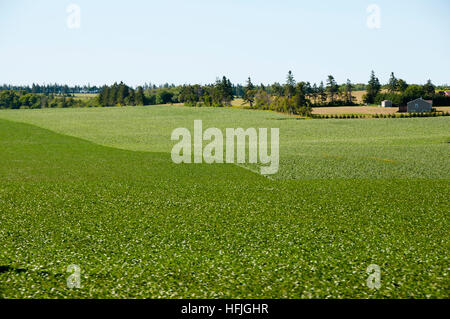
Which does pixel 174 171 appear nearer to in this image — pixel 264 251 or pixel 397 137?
pixel 264 251

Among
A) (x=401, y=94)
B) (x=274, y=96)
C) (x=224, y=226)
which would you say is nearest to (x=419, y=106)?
(x=401, y=94)

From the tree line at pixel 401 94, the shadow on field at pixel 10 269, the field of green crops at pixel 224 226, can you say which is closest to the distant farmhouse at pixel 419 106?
the tree line at pixel 401 94

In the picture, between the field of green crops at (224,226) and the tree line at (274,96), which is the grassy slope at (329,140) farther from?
the tree line at (274,96)

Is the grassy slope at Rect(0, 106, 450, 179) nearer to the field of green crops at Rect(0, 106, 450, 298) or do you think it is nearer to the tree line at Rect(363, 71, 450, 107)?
the field of green crops at Rect(0, 106, 450, 298)

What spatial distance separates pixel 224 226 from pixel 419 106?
109658 mm

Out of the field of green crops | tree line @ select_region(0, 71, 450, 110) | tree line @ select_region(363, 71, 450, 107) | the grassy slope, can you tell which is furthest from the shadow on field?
tree line @ select_region(363, 71, 450, 107)

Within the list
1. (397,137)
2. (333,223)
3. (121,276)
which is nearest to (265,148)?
(397,137)

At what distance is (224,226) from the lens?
2317 cm

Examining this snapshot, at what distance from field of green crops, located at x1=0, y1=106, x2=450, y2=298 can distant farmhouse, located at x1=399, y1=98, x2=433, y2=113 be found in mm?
73203

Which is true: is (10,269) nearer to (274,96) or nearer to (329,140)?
(329,140)

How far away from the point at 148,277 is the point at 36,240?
23.7ft

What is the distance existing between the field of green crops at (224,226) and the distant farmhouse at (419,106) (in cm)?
7320

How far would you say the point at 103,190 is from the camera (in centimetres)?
3256

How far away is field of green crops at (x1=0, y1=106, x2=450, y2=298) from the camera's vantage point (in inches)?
623
